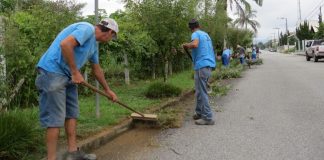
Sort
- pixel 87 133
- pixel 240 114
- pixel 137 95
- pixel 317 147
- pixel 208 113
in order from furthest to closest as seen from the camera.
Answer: pixel 137 95 < pixel 240 114 < pixel 208 113 < pixel 87 133 < pixel 317 147

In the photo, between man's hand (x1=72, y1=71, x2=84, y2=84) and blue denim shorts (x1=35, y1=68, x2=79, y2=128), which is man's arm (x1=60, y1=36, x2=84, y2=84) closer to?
man's hand (x1=72, y1=71, x2=84, y2=84)

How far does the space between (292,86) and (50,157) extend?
11.2 metres

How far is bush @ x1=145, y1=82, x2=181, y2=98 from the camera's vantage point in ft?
36.1

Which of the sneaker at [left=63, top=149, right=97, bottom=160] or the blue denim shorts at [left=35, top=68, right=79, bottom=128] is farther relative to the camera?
the sneaker at [left=63, top=149, right=97, bottom=160]

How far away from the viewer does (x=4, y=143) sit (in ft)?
16.5

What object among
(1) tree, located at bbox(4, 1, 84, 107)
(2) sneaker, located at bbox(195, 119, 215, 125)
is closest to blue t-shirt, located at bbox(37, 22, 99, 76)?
(1) tree, located at bbox(4, 1, 84, 107)

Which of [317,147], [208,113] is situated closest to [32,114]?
[208,113]

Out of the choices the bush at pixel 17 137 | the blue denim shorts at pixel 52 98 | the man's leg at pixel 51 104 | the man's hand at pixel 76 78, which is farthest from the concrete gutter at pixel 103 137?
the man's hand at pixel 76 78

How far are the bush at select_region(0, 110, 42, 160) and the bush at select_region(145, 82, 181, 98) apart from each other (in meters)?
5.42

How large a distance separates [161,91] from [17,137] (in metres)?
6.09

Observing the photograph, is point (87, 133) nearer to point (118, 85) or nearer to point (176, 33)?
point (176, 33)

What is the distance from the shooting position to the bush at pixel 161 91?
1102cm

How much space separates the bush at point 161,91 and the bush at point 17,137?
5.42m

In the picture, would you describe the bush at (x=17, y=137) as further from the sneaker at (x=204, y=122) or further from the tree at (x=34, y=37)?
the sneaker at (x=204, y=122)
